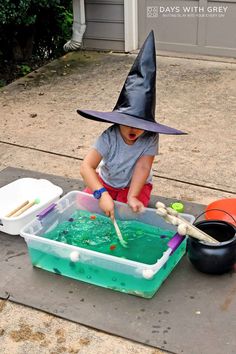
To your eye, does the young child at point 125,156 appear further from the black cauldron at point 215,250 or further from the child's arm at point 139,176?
the black cauldron at point 215,250

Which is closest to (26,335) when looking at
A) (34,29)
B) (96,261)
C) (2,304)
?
(2,304)

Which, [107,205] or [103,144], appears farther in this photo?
[103,144]

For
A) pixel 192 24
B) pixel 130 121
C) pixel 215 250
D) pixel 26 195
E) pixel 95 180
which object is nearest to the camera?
pixel 215 250

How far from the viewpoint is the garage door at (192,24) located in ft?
18.3

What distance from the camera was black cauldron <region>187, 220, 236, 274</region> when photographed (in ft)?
8.03

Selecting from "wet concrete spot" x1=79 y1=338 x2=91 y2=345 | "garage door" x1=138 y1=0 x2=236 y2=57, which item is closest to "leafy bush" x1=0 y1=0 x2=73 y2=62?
"garage door" x1=138 y1=0 x2=236 y2=57

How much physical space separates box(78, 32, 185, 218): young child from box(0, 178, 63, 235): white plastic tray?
0.31 meters

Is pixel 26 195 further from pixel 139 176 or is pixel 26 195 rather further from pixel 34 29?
pixel 34 29

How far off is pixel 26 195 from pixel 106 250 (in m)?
0.75

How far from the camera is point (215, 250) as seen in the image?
2.44 metres

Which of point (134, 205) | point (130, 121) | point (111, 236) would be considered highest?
point (130, 121)

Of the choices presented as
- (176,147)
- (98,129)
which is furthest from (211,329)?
(98,129)

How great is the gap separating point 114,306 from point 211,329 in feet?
1.43

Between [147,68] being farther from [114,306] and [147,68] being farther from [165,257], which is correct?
[114,306]
